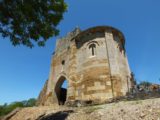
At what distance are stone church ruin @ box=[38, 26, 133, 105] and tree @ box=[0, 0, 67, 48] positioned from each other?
339 inches

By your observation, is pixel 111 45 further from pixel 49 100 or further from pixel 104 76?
pixel 49 100

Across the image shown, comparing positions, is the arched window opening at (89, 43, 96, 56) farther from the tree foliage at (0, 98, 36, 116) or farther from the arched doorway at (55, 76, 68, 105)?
the tree foliage at (0, 98, 36, 116)

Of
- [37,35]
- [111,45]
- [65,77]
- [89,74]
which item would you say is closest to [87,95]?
[89,74]

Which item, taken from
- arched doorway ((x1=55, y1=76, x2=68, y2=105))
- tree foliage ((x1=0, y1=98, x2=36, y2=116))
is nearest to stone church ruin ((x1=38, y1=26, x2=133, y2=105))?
arched doorway ((x1=55, y1=76, x2=68, y2=105))

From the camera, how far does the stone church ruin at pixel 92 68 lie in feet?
62.6

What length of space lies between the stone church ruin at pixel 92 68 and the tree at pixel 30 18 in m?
8.62

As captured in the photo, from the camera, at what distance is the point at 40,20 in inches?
431

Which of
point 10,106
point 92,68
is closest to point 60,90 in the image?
point 92,68

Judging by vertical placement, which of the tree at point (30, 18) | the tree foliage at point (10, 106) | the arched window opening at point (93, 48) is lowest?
the tree foliage at point (10, 106)

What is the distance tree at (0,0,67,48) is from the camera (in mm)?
10062

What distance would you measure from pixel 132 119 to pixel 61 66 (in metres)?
18.2

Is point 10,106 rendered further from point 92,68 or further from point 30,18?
point 30,18

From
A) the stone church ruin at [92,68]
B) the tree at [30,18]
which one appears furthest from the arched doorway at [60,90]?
the tree at [30,18]

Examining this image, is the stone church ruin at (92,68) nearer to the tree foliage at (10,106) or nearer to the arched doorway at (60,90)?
the arched doorway at (60,90)
